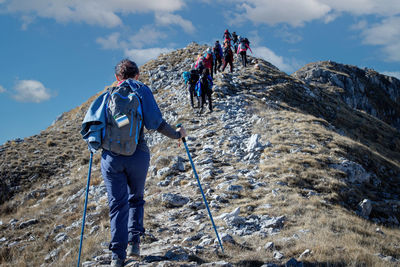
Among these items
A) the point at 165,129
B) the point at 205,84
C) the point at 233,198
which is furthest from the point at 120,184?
the point at 205,84

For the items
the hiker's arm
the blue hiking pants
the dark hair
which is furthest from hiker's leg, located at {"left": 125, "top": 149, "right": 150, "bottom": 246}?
the dark hair

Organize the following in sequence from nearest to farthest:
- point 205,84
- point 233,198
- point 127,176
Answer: point 127,176
point 233,198
point 205,84

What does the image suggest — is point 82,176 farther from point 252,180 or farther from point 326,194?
point 326,194

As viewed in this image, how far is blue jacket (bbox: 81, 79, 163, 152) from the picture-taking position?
3590mm

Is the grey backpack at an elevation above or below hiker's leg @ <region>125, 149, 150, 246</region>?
above

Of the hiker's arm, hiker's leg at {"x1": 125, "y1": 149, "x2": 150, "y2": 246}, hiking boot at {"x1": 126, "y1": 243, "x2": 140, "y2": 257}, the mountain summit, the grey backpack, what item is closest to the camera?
the grey backpack

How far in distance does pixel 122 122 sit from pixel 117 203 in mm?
928

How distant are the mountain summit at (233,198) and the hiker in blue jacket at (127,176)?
0.33 m

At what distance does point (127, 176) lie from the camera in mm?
3717

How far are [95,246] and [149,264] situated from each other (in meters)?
1.48

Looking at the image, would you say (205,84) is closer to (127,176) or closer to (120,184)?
(127,176)

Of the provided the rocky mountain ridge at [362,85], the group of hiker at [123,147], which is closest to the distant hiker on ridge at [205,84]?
the group of hiker at [123,147]

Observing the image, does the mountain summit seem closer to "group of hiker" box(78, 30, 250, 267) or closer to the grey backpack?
"group of hiker" box(78, 30, 250, 267)

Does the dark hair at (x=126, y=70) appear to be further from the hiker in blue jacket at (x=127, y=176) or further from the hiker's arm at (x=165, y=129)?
the hiker's arm at (x=165, y=129)
